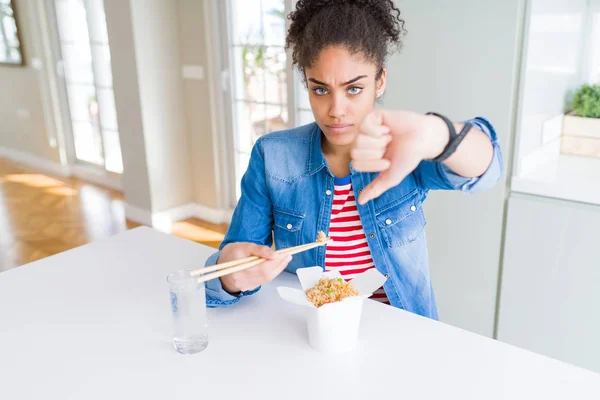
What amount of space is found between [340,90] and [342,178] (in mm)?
255

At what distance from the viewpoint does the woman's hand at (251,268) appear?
1.08m

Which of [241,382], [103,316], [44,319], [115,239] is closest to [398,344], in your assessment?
[241,382]

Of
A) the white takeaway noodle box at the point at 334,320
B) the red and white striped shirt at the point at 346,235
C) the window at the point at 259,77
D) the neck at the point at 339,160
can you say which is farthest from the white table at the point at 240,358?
the window at the point at 259,77

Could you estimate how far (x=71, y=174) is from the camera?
5.27 meters

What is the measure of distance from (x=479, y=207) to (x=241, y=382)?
1.36 m

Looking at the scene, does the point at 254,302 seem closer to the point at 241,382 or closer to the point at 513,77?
the point at 241,382

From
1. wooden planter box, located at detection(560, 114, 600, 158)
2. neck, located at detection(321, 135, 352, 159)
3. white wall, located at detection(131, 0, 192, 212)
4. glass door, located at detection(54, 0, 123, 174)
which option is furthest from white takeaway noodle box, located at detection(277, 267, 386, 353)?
glass door, located at detection(54, 0, 123, 174)

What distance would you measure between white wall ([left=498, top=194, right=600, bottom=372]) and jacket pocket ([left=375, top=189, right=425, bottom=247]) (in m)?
0.81

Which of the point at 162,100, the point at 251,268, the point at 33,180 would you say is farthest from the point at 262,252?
the point at 33,180

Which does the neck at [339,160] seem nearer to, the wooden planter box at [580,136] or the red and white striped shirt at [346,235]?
the red and white striped shirt at [346,235]

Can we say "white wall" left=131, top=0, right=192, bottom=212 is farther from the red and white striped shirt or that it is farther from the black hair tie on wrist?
the black hair tie on wrist

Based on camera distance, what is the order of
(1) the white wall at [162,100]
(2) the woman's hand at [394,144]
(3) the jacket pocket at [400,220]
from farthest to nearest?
(1) the white wall at [162,100], (3) the jacket pocket at [400,220], (2) the woman's hand at [394,144]

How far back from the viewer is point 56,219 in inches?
164

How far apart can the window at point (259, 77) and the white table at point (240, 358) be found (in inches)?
87.9
